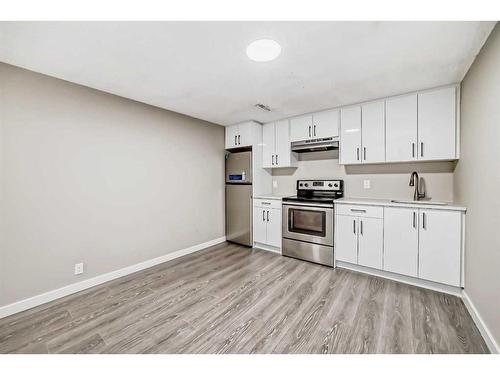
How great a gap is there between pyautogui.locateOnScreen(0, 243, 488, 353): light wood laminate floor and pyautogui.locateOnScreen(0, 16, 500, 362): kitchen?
0.06ft

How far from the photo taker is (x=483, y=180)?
68.2 inches

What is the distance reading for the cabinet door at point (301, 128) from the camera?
11.5 feet

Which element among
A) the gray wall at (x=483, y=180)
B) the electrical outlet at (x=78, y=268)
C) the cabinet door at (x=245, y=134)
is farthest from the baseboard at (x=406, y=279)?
the electrical outlet at (x=78, y=268)

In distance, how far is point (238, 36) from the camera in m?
1.62

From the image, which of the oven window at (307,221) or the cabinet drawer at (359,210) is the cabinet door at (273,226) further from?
the cabinet drawer at (359,210)

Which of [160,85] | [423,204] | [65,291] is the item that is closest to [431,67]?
[423,204]

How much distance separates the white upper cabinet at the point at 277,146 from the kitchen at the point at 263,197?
49 mm

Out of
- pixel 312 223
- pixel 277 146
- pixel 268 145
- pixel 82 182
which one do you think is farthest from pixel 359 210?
pixel 82 182

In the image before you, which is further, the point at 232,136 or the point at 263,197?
the point at 232,136

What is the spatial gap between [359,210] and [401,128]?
1.16 metres

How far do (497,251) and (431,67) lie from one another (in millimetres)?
1697

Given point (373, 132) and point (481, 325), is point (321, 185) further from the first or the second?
point (481, 325)
